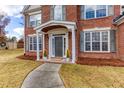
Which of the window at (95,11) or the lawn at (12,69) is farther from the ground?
the window at (95,11)

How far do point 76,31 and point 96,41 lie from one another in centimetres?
147

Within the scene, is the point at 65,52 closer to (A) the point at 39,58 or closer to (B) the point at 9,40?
(A) the point at 39,58

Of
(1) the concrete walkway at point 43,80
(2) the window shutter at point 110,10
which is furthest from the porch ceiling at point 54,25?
(1) the concrete walkway at point 43,80

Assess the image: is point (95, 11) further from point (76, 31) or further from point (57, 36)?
point (57, 36)

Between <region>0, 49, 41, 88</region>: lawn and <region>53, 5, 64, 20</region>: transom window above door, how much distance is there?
11.4 ft

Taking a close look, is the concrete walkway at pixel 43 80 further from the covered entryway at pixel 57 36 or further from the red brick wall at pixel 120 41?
the red brick wall at pixel 120 41

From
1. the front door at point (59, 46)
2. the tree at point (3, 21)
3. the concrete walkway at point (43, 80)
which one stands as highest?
the tree at point (3, 21)

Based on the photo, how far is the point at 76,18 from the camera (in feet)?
37.6

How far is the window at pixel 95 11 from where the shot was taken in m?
11.0

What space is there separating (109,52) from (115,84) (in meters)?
4.41

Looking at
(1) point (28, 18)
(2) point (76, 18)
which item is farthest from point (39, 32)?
(2) point (76, 18)

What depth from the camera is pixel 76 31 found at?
38.2 feet

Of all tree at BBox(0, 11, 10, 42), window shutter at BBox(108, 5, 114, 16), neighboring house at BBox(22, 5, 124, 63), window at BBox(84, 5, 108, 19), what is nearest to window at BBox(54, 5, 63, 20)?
neighboring house at BBox(22, 5, 124, 63)

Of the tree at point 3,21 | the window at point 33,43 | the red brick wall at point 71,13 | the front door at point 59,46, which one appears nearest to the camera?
the tree at point 3,21
